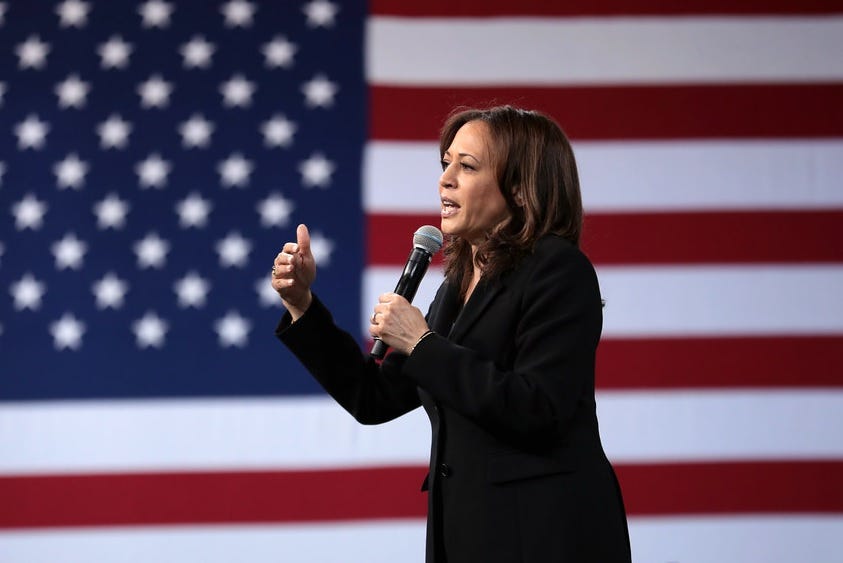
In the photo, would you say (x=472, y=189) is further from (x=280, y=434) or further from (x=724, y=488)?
(x=724, y=488)

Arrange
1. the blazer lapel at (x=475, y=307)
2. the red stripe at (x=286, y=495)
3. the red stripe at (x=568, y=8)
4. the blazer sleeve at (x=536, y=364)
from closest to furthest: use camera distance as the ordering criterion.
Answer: the blazer sleeve at (x=536, y=364), the blazer lapel at (x=475, y=307), the red stripe at (x=286, y=495), the red stripe at (x=568, y=8)

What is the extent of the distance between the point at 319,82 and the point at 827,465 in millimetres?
1917

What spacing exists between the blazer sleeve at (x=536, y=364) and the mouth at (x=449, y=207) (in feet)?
0.54

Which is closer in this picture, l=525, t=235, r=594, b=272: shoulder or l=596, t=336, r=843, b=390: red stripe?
l=525, t=235, r=594, b=272: shoulder

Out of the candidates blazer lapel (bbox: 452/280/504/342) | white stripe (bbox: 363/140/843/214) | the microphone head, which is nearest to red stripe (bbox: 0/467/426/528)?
white stripe (bbox: 363/140/843/214)

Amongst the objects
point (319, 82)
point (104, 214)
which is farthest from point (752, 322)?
point (104, 214)

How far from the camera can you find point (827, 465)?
253cm

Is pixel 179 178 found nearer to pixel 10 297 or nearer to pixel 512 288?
pixel 10 297

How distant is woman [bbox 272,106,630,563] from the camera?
1.05 meters

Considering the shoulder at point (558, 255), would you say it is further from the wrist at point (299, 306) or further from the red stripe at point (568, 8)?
the red stripe at point (568, 8)

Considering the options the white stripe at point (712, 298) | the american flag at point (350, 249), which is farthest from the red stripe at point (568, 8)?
the white stripe at point (712, 298)

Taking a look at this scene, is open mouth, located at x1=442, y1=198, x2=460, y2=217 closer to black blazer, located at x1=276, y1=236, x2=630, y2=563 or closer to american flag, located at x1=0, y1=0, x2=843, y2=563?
black blazer, located at x1=276, y1=236, x2=630, y2=563

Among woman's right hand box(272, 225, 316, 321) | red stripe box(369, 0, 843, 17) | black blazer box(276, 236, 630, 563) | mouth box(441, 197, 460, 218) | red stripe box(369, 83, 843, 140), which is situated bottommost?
black blazer box(276, 236, 630, 563)

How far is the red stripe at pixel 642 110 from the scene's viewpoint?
2.59 metres
